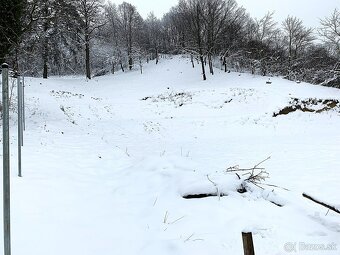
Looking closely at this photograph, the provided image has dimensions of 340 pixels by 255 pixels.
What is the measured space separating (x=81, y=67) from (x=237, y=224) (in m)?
41.0

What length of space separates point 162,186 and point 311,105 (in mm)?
14343

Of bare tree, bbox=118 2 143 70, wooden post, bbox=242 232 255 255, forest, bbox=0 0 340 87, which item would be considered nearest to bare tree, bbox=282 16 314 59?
forest, bbox=0 0 340 87

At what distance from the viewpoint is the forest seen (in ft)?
99.5

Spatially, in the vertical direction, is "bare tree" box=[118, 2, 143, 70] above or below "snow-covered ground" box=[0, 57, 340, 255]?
above

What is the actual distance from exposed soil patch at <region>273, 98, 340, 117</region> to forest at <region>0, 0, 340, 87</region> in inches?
279

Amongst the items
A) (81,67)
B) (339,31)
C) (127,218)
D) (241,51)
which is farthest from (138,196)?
Result: (81,67)

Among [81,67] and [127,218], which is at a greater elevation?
[81,67]

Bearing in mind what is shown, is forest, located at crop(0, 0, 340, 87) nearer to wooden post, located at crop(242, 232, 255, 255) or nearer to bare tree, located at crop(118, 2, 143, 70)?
bare tree, located at crop(118, 2, 143, 70)

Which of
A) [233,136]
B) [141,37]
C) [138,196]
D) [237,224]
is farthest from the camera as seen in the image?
[141,37]

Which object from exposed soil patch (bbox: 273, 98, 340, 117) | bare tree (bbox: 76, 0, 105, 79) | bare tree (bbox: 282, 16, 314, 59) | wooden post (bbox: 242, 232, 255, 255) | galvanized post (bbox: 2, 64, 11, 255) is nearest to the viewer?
wooden post (bbox: 242, 232, 255, 255)

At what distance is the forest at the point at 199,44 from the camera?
1194 inches

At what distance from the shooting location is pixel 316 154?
9414mm

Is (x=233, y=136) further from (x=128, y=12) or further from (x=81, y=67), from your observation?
(x=128, y=12)

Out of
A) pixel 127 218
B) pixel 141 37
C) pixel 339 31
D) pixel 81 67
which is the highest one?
pixel 141 37
